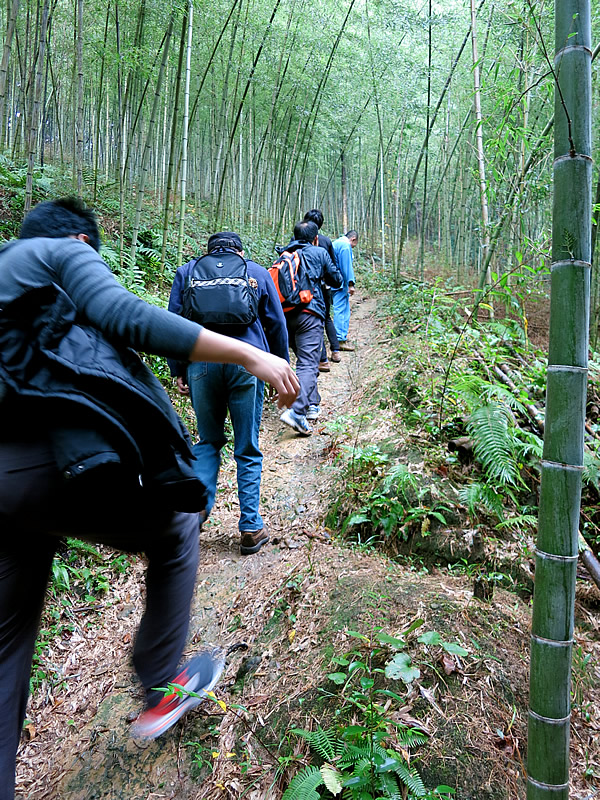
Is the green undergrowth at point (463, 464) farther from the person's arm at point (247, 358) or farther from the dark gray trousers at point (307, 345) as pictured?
the person's arm at point (247, 358)

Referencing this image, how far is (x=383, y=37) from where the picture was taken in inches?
Answer: 360

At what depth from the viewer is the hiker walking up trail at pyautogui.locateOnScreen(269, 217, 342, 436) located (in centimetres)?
445

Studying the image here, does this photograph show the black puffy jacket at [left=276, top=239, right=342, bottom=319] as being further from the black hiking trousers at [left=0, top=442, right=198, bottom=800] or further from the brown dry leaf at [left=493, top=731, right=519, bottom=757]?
the brown dry leaf at [left=493, top=731, right=519, bottom=757]

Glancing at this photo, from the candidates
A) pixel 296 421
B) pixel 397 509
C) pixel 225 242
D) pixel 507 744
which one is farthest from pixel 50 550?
pixel 296 421

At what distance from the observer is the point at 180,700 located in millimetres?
1503

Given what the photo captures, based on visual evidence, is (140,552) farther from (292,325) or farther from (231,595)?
(292,325)

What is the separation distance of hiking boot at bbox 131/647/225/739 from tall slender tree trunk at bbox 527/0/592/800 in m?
0.86

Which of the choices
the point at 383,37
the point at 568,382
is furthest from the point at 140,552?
the point at 383,37

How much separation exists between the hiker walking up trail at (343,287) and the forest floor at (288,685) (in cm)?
449

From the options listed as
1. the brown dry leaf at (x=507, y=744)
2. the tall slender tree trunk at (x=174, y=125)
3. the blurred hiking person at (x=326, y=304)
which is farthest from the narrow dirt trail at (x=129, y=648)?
the tall slender tree trunk at (x=174, y=125)

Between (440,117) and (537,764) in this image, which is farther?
(440,117)

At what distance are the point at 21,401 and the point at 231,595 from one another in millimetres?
1684

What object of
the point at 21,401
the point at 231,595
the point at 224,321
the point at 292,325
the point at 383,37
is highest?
the point at 383,37

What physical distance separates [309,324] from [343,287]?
216 cm
